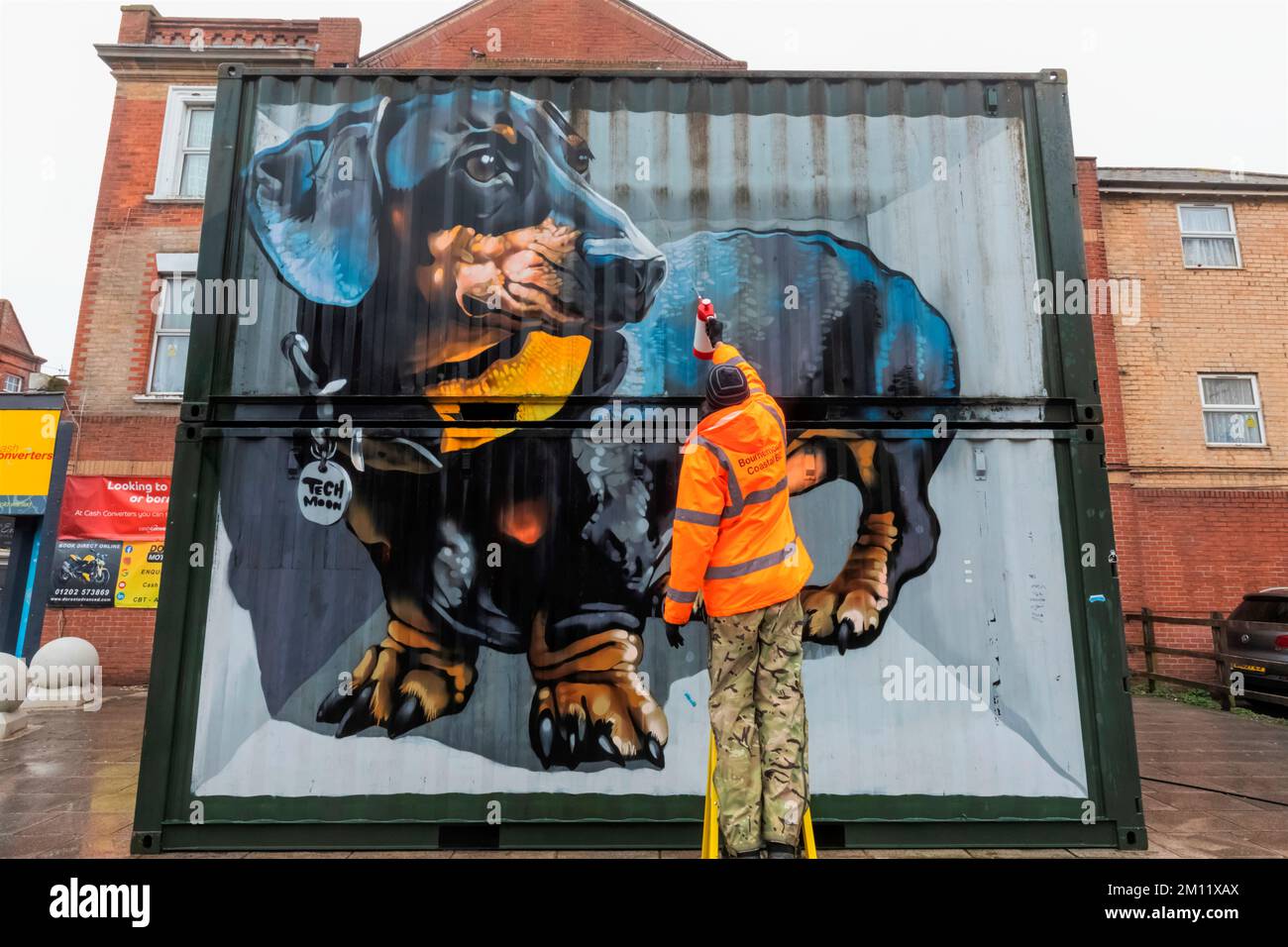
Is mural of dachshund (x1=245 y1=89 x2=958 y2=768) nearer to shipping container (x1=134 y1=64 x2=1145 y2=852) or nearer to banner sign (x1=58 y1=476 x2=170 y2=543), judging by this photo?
shipping container (x1=134 y1=64 x2=1145 y2=852)

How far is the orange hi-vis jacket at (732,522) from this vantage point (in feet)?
10.0

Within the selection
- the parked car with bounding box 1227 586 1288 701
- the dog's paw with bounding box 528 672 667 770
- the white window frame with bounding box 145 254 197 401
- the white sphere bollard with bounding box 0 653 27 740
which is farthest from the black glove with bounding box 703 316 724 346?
the white window frame with bounding box 145 254 197 401

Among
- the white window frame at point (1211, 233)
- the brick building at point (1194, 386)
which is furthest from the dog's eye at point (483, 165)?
the white window frame at point (1211, 233)

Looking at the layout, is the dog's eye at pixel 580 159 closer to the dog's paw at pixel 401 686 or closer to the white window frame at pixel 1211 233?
the dog's paw at pixel 401 686

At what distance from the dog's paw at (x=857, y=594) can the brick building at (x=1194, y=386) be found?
1057 centimetres

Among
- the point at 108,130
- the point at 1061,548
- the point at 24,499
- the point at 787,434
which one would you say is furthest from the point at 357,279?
the point at 108,130

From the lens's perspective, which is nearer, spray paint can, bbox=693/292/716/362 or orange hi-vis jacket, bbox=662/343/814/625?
orange hi-vis jacket, bbox=662/343/814/625

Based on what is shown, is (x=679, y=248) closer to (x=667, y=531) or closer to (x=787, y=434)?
(x=787, y=434)

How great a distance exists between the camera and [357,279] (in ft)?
13.9

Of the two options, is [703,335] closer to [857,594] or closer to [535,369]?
[535,369]

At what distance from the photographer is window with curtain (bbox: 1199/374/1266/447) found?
12.7m

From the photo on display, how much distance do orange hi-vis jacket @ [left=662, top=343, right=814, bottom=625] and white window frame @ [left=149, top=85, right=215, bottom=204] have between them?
12491mm

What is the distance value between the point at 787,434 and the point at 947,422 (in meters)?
0.98

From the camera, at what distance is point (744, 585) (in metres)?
3.12
